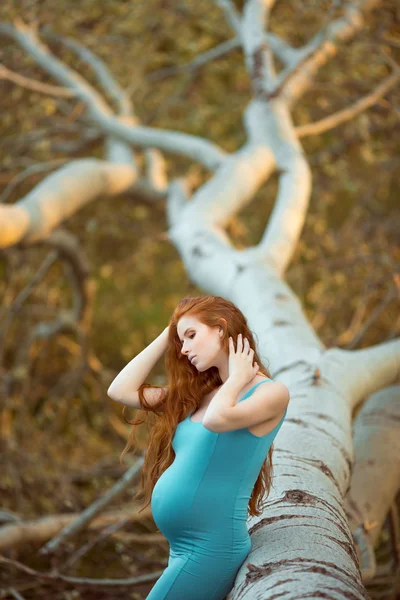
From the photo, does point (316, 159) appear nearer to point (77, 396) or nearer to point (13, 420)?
point (77, 396)

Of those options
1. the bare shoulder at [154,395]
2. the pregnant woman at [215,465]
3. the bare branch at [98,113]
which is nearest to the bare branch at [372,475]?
the pregnant woman at [215,465]

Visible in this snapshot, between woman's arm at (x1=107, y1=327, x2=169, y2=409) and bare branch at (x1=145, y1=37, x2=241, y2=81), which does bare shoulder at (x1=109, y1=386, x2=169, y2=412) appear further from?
bare branch at (x1=145, y1=37, x2=241, y2=81)

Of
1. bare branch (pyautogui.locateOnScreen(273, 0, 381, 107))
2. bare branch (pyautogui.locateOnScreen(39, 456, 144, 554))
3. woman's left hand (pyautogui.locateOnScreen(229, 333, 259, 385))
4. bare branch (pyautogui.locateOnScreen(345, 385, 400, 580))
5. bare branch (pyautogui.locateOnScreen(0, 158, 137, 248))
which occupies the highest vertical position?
bare branch (pyautogui.locateOnScreen(273, 0, 381, 107))

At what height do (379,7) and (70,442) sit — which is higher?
(379,7)

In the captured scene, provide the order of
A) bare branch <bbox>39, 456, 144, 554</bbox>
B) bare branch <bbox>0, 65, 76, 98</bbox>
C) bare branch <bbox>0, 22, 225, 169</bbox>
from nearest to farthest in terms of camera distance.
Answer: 1. bare branch <bbox>39, 456, 144, 554</bbox>
2. bare branch <bbox>0, 65, 76, 98</bbox>
3. bare branch <bbox>0, 22, 225, 169</bbox>

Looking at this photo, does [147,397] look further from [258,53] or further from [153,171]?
[153,171]

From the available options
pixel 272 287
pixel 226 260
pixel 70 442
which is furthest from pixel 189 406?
pixel 70 442

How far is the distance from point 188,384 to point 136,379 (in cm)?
16

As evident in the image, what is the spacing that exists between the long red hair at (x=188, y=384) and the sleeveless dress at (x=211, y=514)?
16 centimetres

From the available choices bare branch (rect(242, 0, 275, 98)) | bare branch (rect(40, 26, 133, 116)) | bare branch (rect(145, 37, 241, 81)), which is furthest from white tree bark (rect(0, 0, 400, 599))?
bare branch (rect(145, 37, 241, 81))

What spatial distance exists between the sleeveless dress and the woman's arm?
11.4 inches

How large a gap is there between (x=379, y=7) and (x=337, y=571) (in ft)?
13.1

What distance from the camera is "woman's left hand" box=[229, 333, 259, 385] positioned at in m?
1.53

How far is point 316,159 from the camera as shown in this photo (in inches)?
227
